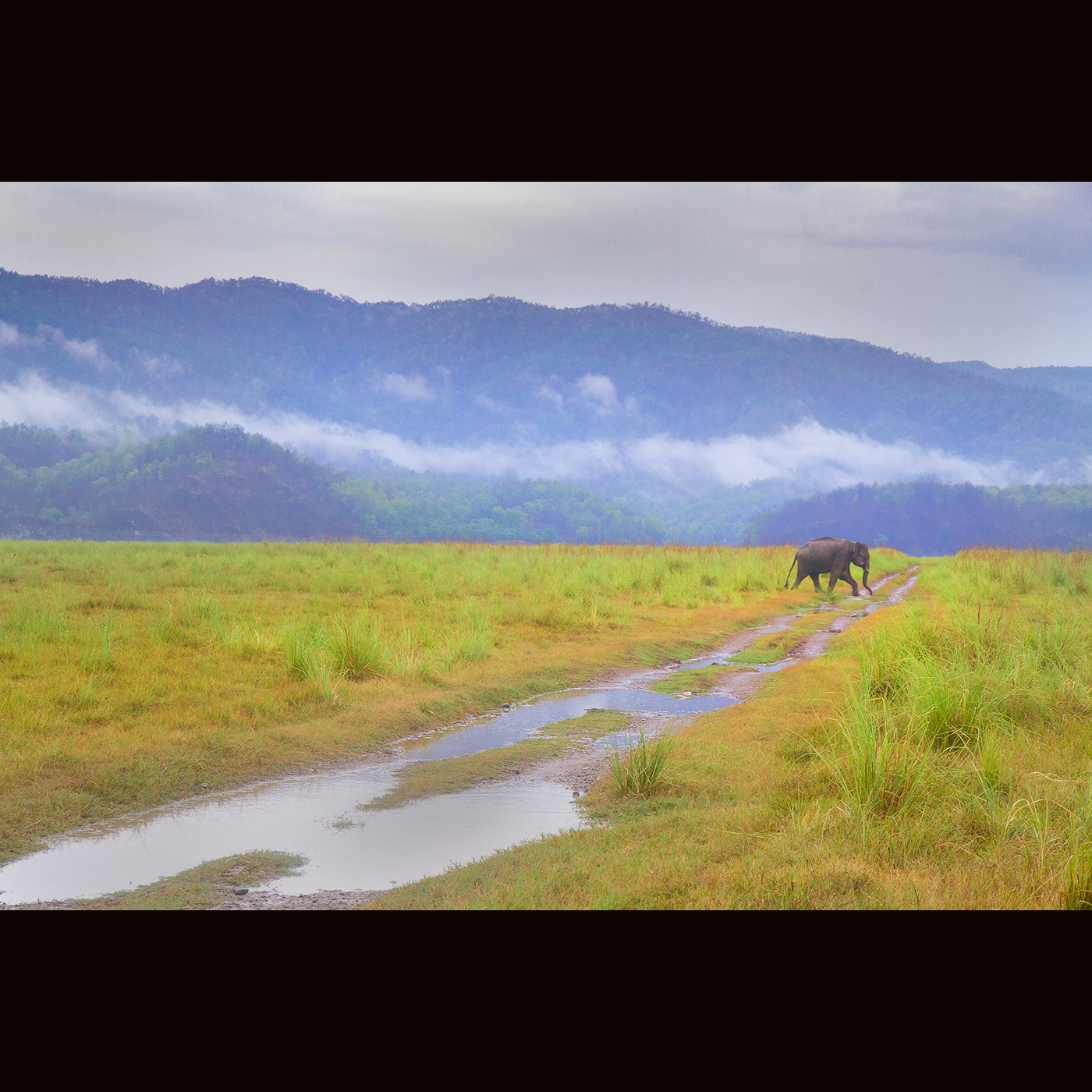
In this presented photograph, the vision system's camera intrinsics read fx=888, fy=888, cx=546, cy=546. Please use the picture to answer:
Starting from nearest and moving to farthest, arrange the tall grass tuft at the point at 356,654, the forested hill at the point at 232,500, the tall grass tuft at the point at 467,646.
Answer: the tall grass tuft at the point at 356,654, the tall grass tuft at the point at 467,646, the forested hill at the point at 232,500

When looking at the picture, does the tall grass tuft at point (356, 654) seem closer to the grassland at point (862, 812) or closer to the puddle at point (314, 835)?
the puddle at point (314, 835)

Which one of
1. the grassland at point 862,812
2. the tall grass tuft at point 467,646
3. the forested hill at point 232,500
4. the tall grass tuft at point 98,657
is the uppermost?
the forested hill at point 232,500

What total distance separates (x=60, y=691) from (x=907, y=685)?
27.3ft

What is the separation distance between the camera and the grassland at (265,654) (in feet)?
24.8

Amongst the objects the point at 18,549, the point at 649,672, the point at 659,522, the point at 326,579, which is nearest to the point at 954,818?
the point at 649,672

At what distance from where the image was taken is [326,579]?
819 inches

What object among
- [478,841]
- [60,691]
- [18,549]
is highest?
[18,549]

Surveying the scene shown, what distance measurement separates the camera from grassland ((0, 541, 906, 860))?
7.56 meters

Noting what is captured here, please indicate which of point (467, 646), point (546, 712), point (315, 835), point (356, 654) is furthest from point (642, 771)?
point (467, 646)

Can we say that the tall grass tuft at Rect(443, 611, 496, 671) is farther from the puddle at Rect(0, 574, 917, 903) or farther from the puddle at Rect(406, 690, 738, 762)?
the puddle at Rect(0, 574, 917, 903)

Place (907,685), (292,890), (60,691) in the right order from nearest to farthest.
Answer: (292,890), (907,685), (60,691)

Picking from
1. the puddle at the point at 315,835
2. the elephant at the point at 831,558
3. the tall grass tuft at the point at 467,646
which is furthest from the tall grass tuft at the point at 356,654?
the elephant at the point at 831,558

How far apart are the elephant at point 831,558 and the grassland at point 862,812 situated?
15131 millimetres

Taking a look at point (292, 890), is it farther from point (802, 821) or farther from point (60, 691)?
point (60, 691)
